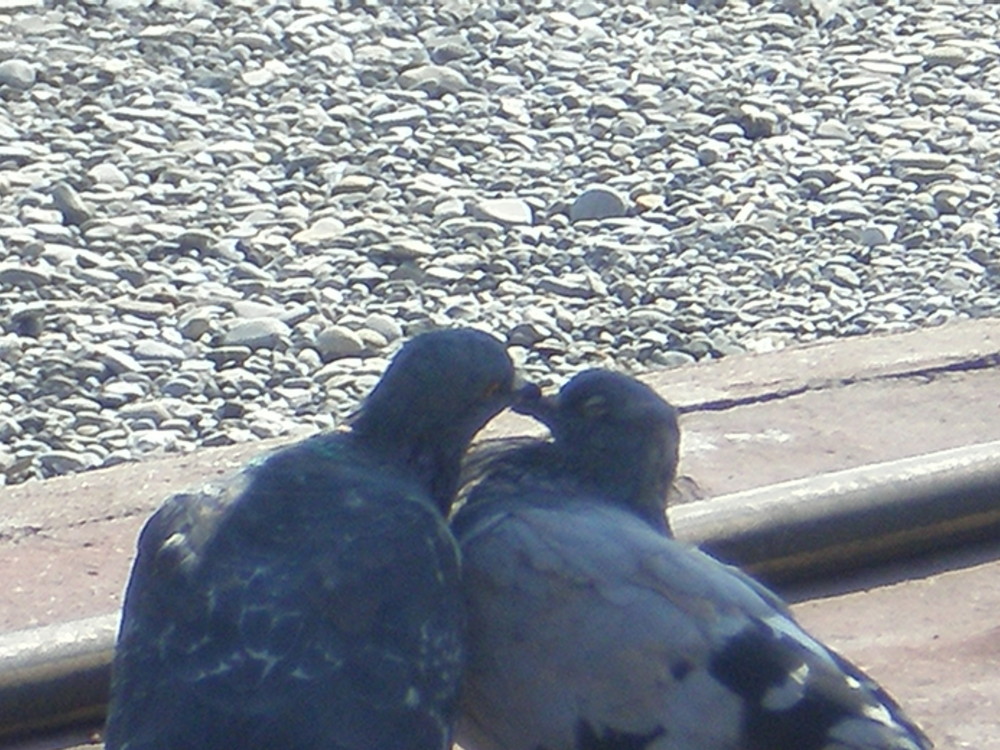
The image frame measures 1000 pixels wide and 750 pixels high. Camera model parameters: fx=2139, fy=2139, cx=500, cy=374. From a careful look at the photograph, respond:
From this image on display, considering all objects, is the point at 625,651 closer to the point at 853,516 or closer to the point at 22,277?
the point at 853,516

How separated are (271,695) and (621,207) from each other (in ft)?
13.1

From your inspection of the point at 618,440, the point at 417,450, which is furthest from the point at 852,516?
the point at 417,450

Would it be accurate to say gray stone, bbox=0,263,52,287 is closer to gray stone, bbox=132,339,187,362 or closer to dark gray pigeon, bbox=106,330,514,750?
gray stone, bbox=132,339,187,362

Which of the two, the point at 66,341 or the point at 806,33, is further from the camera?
the point at 806,33

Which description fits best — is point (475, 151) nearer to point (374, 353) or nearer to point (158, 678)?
point (374, 353)

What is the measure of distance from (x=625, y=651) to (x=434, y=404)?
59 centimetres

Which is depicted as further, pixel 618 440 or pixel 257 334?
pixel 257 334

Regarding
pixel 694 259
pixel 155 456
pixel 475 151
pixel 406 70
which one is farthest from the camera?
pixel 406 70

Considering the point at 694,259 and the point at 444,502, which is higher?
the point at 444,502

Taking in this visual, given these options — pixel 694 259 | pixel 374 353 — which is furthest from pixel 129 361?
pixel 694 259

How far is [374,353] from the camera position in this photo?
5.94 m

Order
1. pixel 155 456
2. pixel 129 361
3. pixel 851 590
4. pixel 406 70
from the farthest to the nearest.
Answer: pixel 406 70
pixel 129 361
pixel 155 456
pixel 851 590

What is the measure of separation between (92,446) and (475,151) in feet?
7.62

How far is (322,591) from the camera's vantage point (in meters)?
3.34
